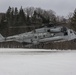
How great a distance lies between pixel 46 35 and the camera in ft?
107

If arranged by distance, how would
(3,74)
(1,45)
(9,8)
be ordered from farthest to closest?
(9,8) < (1,45) < (3,74)

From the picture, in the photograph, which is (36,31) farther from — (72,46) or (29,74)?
(29,74)

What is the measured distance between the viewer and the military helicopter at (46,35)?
1242 inches

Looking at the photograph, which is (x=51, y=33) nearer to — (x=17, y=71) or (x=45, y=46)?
(x=45, y=46)

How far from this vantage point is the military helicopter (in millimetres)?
31558

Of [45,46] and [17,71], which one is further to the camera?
[45,46]

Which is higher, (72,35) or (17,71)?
(72,35)

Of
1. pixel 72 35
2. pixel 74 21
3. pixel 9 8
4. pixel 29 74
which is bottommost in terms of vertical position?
pixel 29 74

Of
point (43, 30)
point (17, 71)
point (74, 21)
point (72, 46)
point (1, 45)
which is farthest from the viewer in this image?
point (74, 21)

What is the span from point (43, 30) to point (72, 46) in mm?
6457

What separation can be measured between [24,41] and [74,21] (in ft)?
83.1

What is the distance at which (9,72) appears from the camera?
929 cm

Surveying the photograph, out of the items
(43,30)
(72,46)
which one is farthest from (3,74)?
(72,46)

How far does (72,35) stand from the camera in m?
32.3
